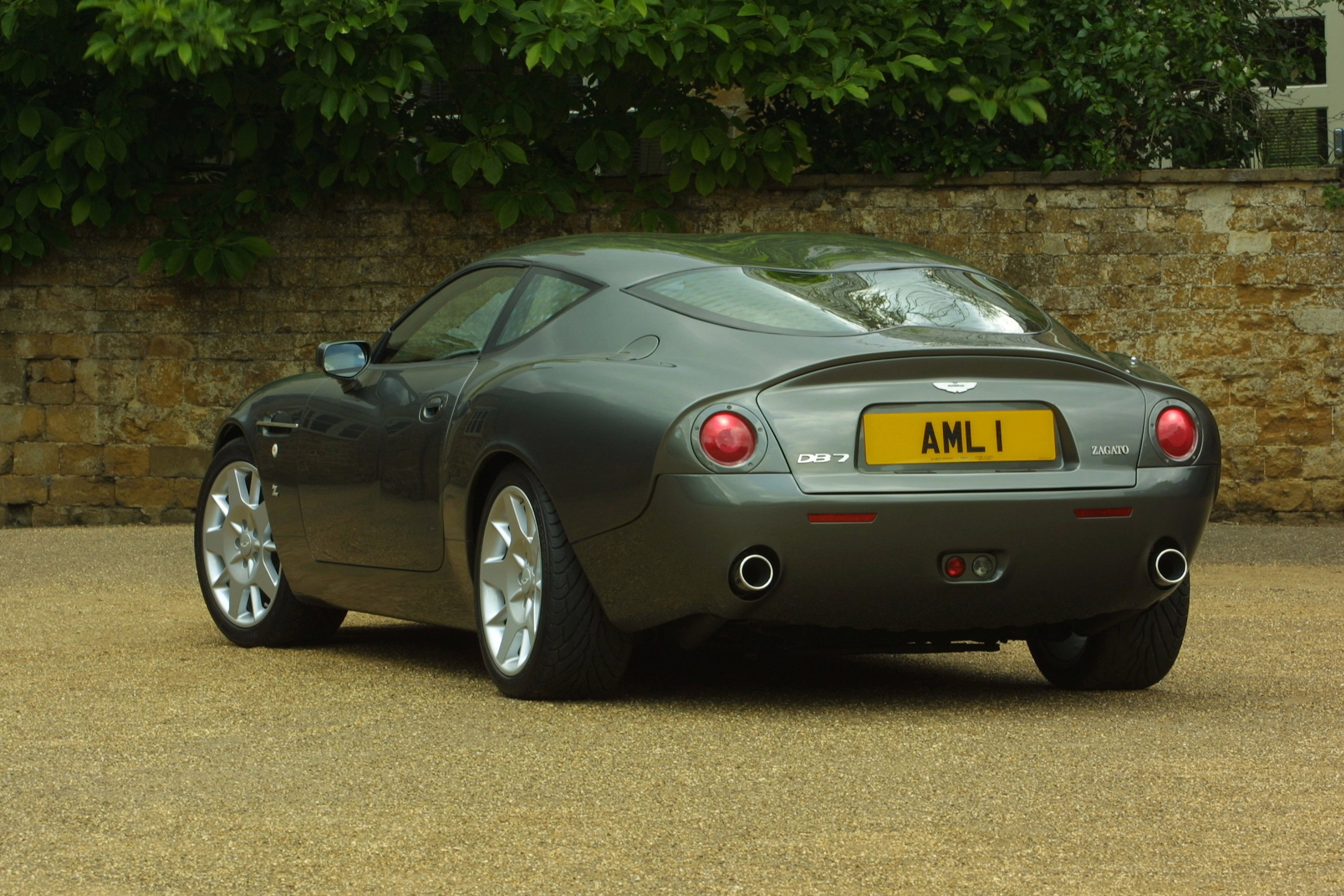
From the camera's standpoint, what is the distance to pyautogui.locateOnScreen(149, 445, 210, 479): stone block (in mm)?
12555

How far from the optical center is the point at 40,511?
12.7 m

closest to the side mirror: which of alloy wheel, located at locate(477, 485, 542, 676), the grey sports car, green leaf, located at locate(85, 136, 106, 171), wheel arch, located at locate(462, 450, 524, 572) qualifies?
the grey sports car

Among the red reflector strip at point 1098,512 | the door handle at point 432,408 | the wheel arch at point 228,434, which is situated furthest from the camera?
the wheel arch at point 228,434

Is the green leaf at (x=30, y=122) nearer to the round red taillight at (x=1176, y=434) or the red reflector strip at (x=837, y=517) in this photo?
the red reflector strip at (x=837, y=517)

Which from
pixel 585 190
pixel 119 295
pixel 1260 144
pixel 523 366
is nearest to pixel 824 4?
pixel 585 190

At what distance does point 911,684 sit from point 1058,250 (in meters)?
7.37

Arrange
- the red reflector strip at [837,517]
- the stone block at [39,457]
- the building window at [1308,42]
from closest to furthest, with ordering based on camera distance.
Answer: the red reflector strip at [837,517] → the stone block at [39,457] → the building window at [1308,42]

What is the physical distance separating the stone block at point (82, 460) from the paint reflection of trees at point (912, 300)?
8.55m

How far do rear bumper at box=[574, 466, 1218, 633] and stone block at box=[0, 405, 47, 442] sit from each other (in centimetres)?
898

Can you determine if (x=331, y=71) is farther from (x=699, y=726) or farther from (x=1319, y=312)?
(x=699, y=726)

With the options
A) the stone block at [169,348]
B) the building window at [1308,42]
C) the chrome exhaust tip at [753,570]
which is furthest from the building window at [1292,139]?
the chrome exhaust tip at [753,570]

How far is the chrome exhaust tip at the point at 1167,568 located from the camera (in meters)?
4.65

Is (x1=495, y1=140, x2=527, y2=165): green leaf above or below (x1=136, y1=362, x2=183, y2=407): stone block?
above

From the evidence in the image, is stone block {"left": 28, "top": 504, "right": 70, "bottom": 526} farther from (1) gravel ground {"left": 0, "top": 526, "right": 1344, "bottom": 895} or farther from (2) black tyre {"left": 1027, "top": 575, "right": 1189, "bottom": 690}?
(2) black tyre {"left": 1027, "top": 575, "right": 1189, "bottom": 690}
